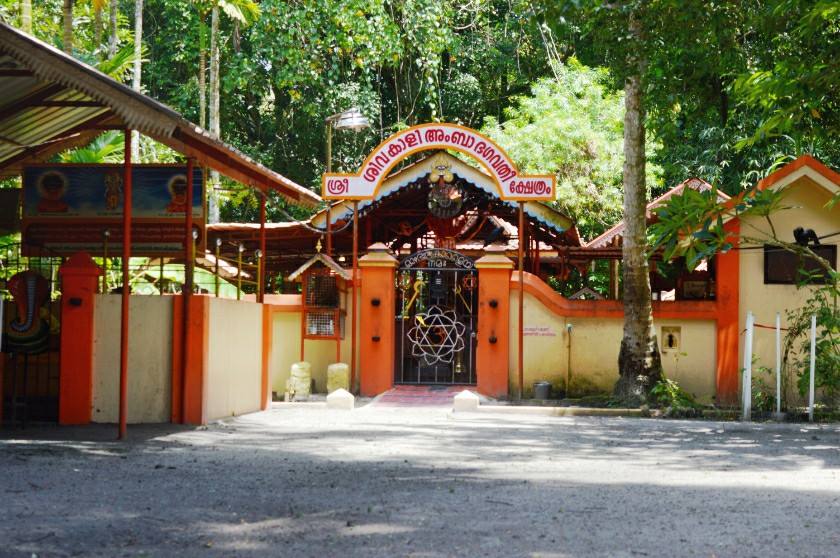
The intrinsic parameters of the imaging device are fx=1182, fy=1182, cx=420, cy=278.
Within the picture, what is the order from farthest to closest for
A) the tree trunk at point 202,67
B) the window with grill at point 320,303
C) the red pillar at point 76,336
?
the tree trunk at point 202,67 → the window with grill at point 320,303 → the red pillar at point 76,336

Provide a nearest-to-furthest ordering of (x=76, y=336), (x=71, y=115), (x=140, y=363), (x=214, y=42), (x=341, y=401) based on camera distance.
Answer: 1. (x=76, y=336)
2. (x=71, y=115)
3. (x=140, y=363)
4. (x=341, y=401)
5. (x=214, y=42)

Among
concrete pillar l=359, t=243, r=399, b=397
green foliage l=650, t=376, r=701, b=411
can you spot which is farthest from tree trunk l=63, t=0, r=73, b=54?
green foliage l=650, t=376, r=701, b=411

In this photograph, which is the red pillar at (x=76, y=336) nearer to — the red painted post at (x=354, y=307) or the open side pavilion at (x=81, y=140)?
the open side pavilion at (x=81, y=140)

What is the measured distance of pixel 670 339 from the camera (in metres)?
21.3

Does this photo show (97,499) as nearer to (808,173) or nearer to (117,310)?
(117,310)

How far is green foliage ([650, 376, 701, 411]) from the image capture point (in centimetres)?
1848

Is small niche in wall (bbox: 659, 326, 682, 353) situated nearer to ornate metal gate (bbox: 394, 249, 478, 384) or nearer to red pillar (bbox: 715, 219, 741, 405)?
red pillar (bbox: 715, 219, 741, 405)

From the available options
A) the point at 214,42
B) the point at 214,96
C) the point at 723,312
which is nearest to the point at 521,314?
the point at 723,312

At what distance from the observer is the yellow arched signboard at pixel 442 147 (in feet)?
70.3

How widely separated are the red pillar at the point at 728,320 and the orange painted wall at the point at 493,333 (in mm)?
3760

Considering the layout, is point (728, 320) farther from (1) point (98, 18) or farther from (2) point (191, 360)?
(1) point (98, 18)

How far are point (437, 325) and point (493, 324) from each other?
1406 mm

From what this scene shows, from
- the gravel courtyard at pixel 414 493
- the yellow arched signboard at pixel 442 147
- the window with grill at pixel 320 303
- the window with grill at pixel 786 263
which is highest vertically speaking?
the yellow arched signboard at pixel 442 147

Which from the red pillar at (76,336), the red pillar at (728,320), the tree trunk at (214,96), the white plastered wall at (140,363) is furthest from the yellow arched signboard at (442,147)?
the red pillar at (76,336)
